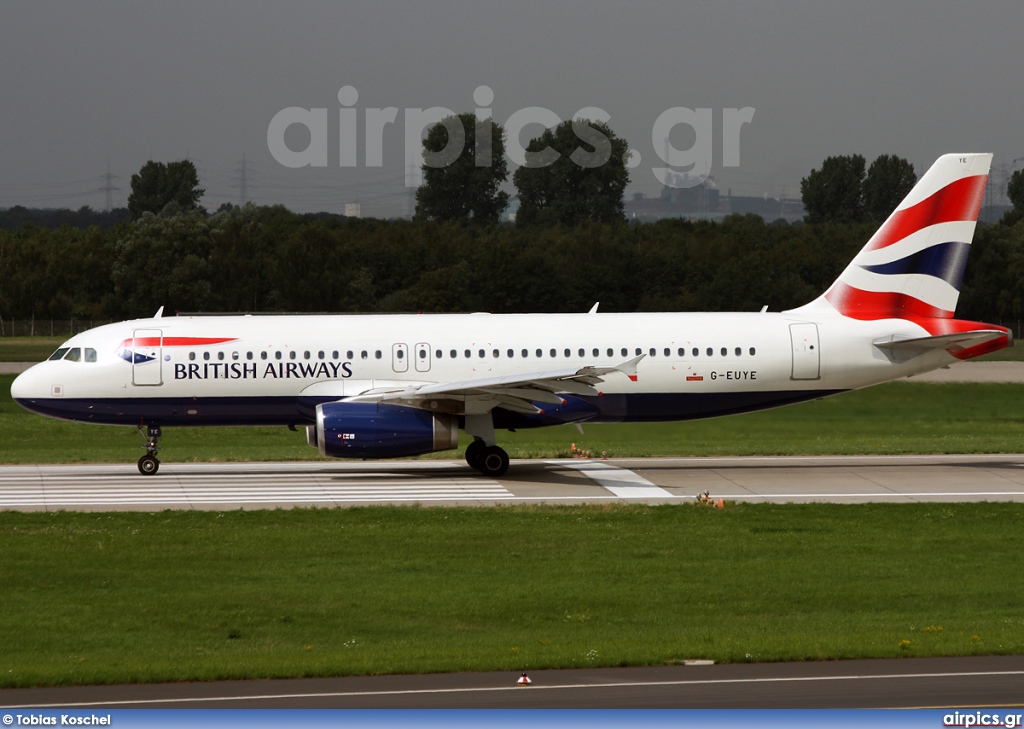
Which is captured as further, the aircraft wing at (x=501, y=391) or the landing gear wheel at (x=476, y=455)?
the landing gear wheel at (x=476, y=455)

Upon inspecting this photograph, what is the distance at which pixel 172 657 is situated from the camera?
1353cm

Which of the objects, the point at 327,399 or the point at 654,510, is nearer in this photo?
the point at 654,510

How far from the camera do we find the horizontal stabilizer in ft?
97.7

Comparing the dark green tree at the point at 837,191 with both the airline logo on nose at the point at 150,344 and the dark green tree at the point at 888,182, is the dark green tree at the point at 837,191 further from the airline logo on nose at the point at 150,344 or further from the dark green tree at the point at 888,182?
the airline logo on nose at the point at 150,344

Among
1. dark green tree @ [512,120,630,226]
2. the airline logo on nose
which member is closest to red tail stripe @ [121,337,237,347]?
the airline logo on nose

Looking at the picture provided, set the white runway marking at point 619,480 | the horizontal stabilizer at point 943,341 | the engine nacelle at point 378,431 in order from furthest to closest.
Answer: the horizontal stabilizer at point 943,341
the engine nacelle at point 378,431
the white runway marking at point 619,480

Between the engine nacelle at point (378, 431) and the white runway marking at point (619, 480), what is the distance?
3.69 meters

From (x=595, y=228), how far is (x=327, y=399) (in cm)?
7672

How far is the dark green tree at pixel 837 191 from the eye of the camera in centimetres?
14250

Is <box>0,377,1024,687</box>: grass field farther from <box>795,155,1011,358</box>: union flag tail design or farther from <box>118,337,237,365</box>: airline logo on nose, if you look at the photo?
<box>795,155,1011,358</box>: union flag tail design

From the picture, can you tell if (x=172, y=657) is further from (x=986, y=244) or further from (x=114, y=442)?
(x=986, y=244)

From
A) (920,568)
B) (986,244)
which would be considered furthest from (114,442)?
(986,244)

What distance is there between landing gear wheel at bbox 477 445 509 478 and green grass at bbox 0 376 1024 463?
8.47ft

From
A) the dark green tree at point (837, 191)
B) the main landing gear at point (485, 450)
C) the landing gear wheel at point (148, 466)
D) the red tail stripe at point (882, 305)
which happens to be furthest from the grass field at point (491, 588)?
the dark green tree at point (837, 191)
